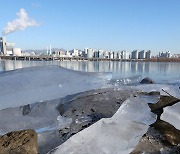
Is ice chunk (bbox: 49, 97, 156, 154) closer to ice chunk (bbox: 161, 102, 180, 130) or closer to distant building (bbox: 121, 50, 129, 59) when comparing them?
ice chunk (bbox: 161, 102, 180, 130)

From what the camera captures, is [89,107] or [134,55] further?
[134,55]

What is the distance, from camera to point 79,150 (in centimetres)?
149

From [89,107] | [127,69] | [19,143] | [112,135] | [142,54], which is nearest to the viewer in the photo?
[19,143]

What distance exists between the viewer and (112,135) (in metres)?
1.65

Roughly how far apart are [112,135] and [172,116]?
64cm

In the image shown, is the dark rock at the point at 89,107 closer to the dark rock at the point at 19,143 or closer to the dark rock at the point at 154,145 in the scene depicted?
the dark rock at the point at 19,143

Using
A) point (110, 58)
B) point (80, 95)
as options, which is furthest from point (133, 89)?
point (110, 58)

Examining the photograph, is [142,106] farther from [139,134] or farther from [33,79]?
[33,79]

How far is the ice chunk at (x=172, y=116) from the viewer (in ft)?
5.96

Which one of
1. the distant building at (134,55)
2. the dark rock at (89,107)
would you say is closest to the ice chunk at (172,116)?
the dark rock at (89,107)

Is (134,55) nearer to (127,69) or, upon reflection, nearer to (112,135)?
(127,69)

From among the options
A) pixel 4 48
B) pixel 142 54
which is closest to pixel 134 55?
pixel 142 54

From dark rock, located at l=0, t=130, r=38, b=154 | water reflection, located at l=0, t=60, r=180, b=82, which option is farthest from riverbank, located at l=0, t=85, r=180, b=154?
water reflection, located at l=0, t=60, r=180, b=82

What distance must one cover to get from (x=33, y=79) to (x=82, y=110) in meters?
1.18
